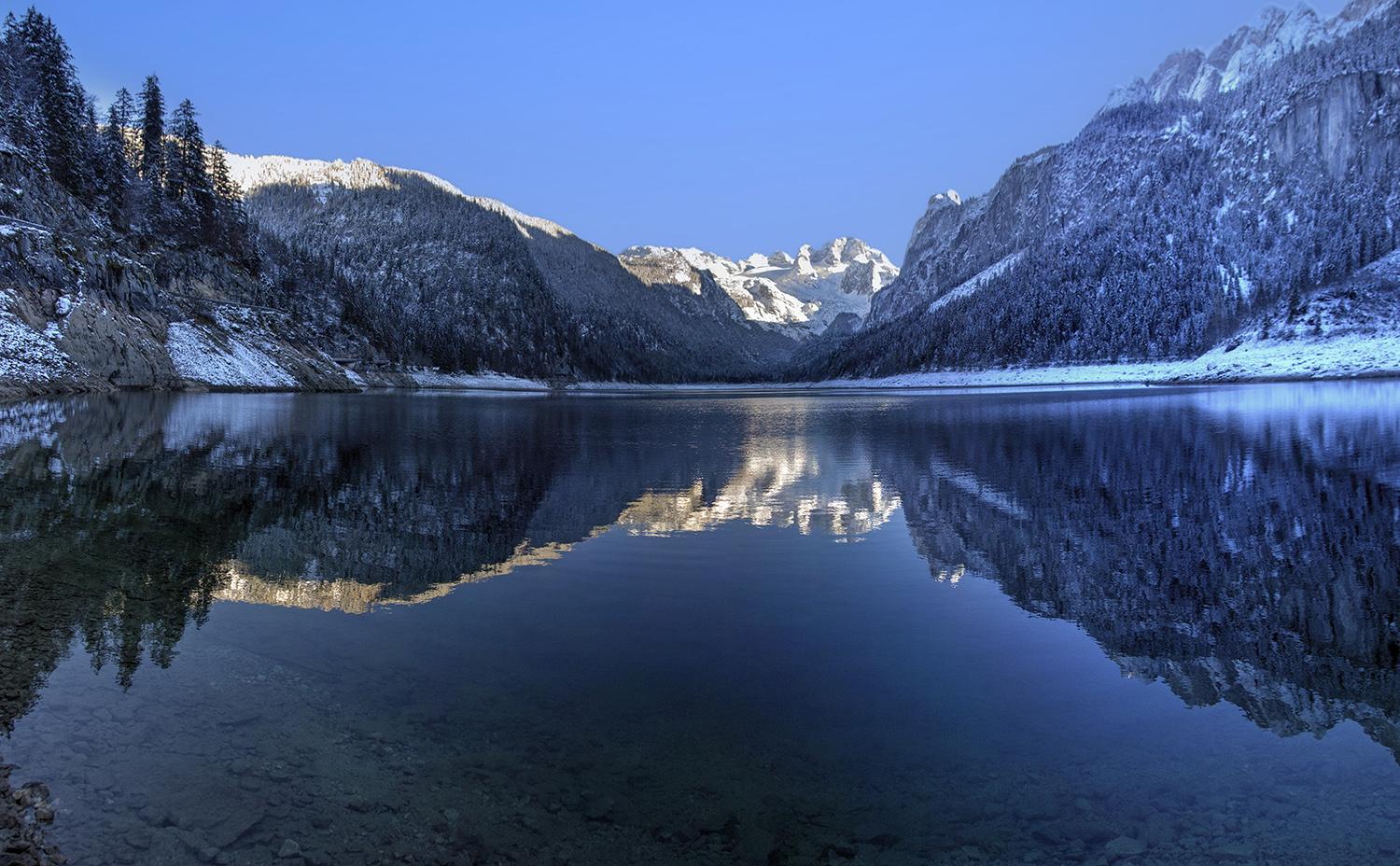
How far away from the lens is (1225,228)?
16625 cm

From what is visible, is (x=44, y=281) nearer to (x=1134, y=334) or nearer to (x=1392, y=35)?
(x=1134, y=334)

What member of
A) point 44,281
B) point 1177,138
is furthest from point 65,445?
point 1177,138

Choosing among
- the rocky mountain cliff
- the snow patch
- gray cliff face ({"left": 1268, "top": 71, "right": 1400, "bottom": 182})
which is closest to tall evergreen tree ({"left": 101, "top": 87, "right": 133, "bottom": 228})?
the snow patch

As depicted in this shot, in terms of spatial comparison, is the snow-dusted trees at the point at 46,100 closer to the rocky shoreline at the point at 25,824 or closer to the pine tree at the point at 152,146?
the pine tree at the point at 152,146

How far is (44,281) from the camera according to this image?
62.1 meters

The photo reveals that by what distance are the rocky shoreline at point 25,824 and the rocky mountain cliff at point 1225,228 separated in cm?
16738

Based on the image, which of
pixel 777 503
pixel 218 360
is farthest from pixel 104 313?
pixel 777 503

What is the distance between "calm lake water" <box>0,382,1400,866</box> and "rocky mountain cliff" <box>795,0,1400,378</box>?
155 m

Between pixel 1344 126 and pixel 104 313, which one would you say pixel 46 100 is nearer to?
pixel 104 313

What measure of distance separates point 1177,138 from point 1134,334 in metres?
81.8

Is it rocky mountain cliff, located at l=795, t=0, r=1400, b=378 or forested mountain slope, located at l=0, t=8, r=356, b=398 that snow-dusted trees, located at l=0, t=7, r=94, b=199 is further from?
rocky mountain cliff, located at l=795, t=0, r=1400, b=378

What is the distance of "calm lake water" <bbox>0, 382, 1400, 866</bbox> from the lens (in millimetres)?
5629

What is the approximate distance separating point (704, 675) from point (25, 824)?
19.2 ft

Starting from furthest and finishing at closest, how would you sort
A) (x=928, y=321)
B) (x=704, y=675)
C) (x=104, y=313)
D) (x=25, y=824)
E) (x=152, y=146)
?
(x=928, y=321) → (x=152, y=146) → (x=104, y=313) → (x=704, y=675) → (x=25, y=824)
